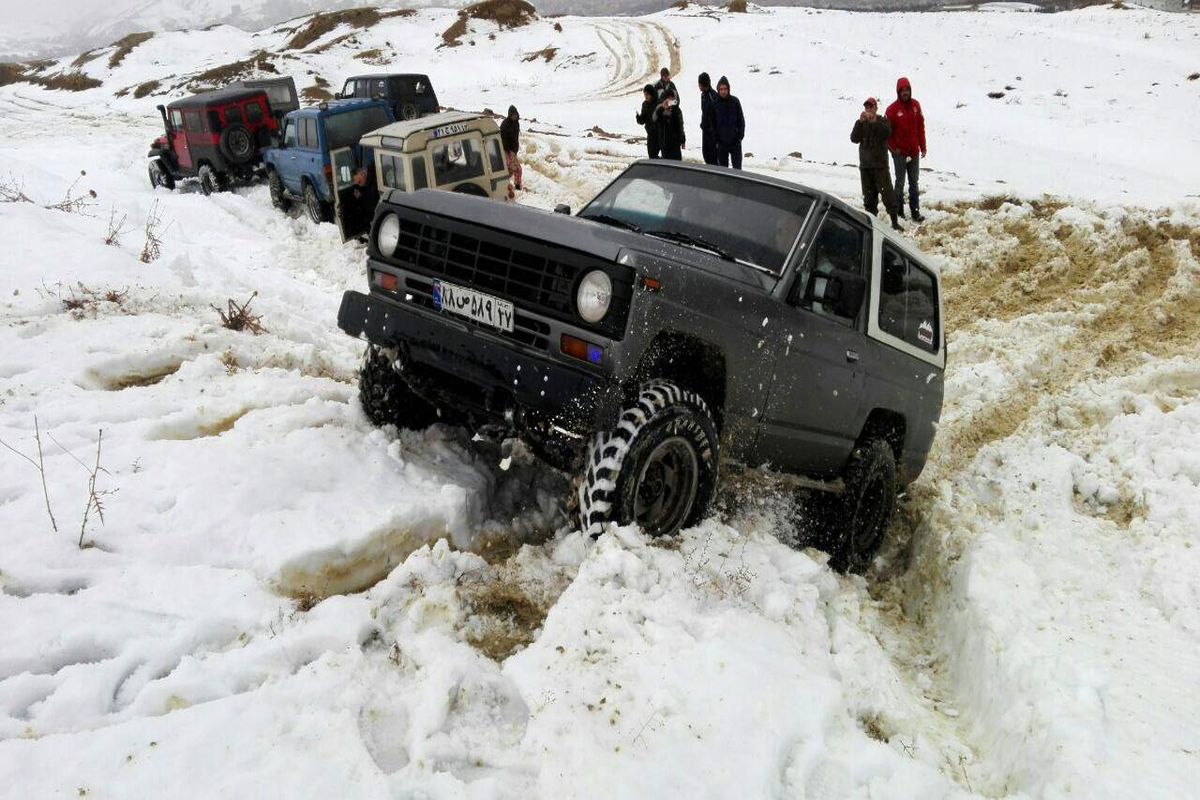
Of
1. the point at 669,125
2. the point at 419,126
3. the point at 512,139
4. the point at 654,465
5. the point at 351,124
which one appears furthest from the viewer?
the point at 512,139

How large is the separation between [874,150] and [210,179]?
38.5ft

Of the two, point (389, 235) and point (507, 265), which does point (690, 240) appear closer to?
point (507, 265)

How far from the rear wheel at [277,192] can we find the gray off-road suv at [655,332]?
32.7 ft

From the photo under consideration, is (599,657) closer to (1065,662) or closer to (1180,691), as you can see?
(1065,662)

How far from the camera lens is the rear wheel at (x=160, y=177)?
15.5 m

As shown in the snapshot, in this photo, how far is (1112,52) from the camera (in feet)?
90.9

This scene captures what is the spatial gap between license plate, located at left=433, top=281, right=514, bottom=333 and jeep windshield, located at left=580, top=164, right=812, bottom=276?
3.14 ft

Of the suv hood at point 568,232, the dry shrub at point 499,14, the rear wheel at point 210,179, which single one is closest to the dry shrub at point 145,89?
the dry shrub at point 499,14

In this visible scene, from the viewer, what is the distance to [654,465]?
3.71 meters

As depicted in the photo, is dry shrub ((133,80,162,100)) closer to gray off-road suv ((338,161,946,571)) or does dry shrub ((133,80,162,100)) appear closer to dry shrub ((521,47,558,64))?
dry shrub ((521,47,558,64))

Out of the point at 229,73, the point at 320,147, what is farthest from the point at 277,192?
the point at 229,73

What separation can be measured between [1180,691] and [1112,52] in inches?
1254

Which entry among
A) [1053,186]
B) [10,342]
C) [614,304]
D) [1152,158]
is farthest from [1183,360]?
[1152,158]

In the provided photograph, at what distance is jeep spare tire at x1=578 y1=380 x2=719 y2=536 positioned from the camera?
3412 mm
